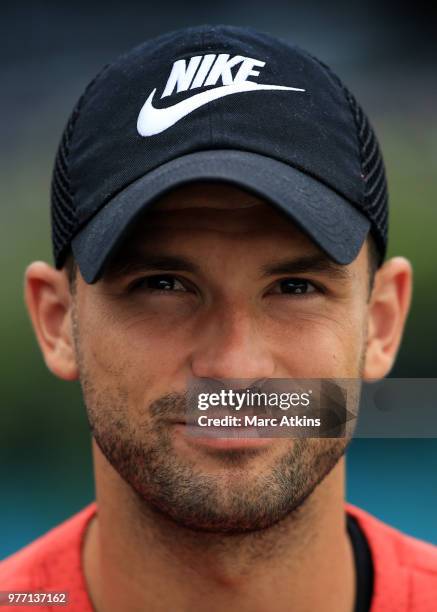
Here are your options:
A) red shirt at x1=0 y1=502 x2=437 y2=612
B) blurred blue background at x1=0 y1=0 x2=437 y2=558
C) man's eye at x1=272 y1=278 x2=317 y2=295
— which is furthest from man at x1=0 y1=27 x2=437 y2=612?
blurred blue background at x1=0 y1=0 x2=437 y2=558

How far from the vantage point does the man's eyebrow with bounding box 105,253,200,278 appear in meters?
1.22

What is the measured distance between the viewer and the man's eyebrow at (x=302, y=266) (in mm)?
1225

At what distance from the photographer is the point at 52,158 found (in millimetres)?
2885

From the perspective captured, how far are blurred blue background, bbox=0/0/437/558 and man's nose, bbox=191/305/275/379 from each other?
145 cm

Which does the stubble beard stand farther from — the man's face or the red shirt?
the red shirt

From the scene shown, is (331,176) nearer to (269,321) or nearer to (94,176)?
(269,321)

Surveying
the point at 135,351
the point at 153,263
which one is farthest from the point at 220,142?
the point at 135,351

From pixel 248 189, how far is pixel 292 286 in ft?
0.71

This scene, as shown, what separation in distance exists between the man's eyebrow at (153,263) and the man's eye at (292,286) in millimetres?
134

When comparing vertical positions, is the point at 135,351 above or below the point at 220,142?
below

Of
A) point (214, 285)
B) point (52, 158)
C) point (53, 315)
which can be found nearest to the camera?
point (214, 285)

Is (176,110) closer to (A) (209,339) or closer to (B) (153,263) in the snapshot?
(B) (153,263)

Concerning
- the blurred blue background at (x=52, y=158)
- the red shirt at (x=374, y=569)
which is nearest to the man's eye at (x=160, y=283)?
the red shirt at (x=374, y=569)

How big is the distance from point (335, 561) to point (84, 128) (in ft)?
2.80
